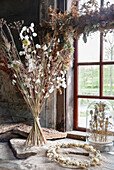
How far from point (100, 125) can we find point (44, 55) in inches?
37.0

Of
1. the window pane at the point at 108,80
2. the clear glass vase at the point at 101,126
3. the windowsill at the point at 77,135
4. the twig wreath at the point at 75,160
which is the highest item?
the window pane at the point at 108,80

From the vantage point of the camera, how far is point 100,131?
2.14 metres

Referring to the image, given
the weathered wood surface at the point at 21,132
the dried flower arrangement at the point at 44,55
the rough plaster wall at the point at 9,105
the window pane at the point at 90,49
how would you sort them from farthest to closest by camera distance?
the rough plaster wall at the point at 9,105 → the window pane at the point at 90,49 → the weathered wood surface at the point at 21,132 → the dried flower arrangement at the point at 44,55

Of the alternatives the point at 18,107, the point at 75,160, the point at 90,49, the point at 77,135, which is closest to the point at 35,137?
the point at 75,160

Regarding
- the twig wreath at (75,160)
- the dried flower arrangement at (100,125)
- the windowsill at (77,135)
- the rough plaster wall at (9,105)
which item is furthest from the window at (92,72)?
the rough plaster wall at (9,105)

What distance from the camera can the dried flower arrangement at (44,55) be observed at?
2.07 meters

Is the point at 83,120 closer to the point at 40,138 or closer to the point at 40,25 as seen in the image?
the point at 40,138

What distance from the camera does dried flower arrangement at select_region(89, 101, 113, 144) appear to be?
7.00 ft

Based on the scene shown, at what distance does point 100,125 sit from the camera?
216cm

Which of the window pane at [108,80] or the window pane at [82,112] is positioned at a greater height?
the window pane at [108,80]

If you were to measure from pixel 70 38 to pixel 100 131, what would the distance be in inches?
48.0

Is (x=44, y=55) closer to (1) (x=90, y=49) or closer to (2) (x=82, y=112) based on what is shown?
(1) (x=90, y=49)

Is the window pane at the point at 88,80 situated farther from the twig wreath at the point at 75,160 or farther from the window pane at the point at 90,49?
the twig wreath at the point at 75,160

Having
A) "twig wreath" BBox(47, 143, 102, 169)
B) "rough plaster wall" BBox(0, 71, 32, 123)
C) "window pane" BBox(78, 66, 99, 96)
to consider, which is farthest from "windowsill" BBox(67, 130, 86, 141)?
"rough plaster wall" BBox(0, 71, 32, 123)
